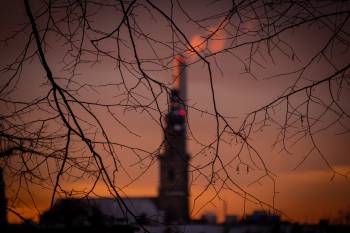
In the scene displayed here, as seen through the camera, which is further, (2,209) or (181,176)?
(2,209)

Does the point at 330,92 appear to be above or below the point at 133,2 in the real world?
below

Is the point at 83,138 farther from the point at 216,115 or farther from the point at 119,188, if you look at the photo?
the point at 216,115

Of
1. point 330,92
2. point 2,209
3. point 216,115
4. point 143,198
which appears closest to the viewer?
point 330,92

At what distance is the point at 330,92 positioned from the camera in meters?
3.31

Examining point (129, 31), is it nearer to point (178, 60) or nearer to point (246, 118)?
point (178, 60)

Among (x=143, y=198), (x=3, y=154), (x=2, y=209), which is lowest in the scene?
(x=2, y=209)

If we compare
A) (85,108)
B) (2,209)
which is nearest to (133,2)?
(85,108)

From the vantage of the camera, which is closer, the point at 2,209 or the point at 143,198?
the point at 2,209

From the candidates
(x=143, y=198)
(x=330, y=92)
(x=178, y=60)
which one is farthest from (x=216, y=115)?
(x=143, y=198)

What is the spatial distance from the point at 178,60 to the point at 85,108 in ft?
2.18

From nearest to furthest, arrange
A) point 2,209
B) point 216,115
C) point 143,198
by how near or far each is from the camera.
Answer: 1. point 216,115
2. point 2,209
3. point 143,198

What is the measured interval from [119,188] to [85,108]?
56 centimetres

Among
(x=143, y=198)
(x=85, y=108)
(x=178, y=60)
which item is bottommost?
(x=85, y=108)

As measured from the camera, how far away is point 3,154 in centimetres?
395
